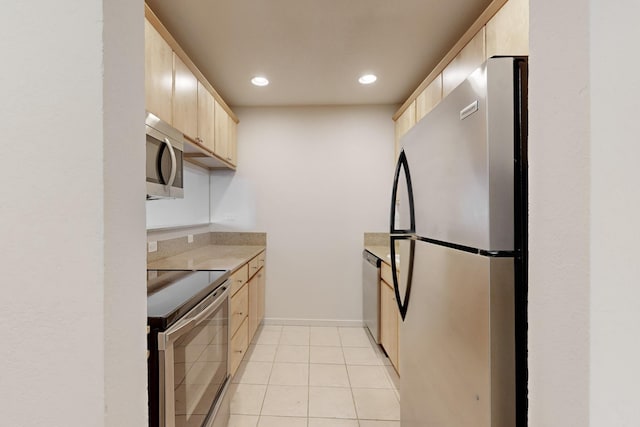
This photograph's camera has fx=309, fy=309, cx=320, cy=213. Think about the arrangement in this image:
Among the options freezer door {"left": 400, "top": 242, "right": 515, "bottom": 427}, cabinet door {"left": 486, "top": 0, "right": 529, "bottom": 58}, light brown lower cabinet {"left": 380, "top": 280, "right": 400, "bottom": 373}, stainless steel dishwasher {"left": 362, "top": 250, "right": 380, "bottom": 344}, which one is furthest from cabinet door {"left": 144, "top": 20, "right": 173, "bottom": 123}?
stainless steel dishwasher {"left": 362, "top": 250, "right": 380, "bottom": 344}

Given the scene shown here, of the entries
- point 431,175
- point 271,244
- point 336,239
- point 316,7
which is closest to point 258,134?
point 271,244

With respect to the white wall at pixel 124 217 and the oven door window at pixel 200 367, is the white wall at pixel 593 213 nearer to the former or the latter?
the white wall at pixel 124 217

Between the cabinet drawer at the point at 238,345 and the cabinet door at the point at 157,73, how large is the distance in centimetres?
160

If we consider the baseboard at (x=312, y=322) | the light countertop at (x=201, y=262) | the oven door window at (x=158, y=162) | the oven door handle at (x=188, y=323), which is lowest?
the baseboard at (x=312, y=322)

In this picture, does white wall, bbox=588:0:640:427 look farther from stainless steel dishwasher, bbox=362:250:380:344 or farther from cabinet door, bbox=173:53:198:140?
stainless steel dishwasher, bbox=362:250:380:344

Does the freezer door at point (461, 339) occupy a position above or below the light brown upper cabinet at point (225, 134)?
below

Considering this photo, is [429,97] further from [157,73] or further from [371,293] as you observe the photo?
[157,73]

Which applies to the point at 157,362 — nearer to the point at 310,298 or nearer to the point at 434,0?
the point at 434,0

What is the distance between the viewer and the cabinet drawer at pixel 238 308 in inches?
89.2

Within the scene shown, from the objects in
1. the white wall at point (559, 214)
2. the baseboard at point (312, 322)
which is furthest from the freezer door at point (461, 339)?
the baseboard at point (312, 322)

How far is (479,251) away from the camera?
0.94m

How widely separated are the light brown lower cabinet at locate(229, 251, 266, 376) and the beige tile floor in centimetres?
20

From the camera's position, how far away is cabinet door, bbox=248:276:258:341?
286 cm

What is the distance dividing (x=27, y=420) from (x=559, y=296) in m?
0.89
